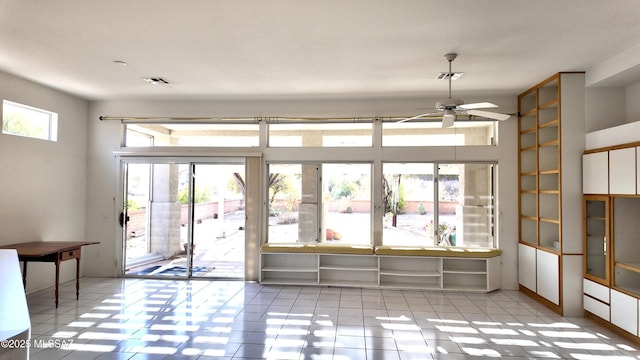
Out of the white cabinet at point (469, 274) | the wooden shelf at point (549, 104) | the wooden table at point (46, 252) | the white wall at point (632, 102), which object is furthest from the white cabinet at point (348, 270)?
the white wall at point (632, 102)

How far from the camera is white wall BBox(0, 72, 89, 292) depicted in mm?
4430

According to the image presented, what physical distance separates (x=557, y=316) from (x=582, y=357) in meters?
1.15

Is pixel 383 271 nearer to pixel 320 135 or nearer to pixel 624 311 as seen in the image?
pixel 320 135

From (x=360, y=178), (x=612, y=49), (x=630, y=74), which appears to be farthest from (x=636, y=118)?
(x=360, y=178)

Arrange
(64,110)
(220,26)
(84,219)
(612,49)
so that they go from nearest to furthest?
(220,26), (612,49), (64,110), (84,219)

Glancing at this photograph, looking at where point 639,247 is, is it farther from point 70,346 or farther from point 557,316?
point 70,346

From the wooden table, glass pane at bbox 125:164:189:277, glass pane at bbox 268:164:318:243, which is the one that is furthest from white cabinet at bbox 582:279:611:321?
the wooden table

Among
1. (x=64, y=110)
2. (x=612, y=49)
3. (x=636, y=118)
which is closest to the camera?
(x=612, y=49)

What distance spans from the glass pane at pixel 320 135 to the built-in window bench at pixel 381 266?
1.70 m

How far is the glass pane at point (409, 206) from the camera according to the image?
5.42m

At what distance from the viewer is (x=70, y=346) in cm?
316

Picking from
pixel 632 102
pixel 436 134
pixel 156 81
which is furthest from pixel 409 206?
pixel 156 81

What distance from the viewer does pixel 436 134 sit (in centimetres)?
543

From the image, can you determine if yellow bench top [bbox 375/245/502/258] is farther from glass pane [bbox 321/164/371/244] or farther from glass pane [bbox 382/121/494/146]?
glass pane [bbox 382/121/494/146]
